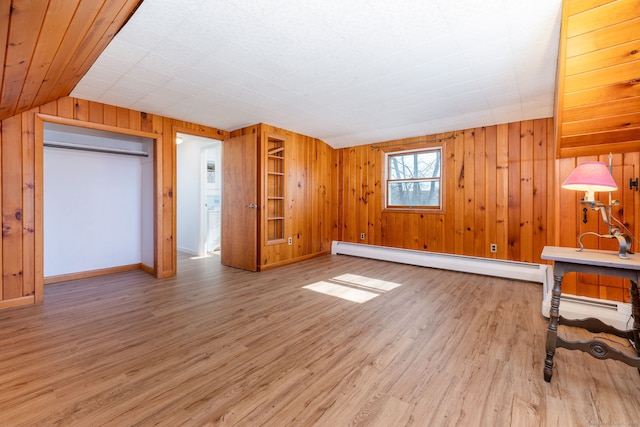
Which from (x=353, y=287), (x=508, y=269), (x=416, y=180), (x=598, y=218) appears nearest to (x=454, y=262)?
(x=508, y=269)

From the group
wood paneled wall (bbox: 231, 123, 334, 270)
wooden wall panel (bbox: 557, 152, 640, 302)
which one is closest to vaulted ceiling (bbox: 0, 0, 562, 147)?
wooden wall panel (bbox: 557, 152, 640, 302)

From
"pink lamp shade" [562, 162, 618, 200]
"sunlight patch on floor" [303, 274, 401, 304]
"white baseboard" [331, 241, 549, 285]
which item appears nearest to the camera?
"pink lamp shade" [562, 162, 618, 200]

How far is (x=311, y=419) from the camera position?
128cm

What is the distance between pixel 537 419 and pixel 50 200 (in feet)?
17.0

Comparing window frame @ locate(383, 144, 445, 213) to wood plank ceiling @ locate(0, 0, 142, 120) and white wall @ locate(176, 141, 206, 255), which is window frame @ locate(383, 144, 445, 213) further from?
wood plank ceiling @ locate(0, 0, 142, 120)

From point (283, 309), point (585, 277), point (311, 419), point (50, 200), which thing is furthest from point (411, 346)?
point (50, 200)

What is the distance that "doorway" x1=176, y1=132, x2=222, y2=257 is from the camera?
5.43 meters

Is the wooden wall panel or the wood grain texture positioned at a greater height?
the wood grain texture

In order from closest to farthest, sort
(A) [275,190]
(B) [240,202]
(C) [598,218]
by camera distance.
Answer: (C) [598,218]
(B) [240,202]
(A) [275,190]

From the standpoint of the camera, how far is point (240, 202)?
4.38 meters

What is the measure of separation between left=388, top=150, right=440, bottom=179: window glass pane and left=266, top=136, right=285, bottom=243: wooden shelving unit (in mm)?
1998

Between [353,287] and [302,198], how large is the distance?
2.09 meters

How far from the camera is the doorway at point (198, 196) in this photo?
5434mm

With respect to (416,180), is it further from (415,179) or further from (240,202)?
(240,202)
